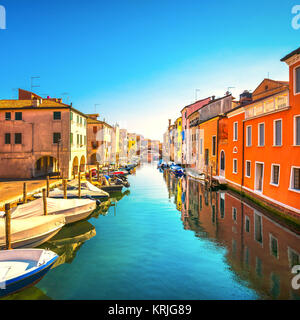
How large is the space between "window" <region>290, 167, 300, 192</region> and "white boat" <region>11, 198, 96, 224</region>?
13402mm

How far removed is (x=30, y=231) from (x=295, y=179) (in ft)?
49.2

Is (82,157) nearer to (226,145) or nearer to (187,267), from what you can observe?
(226,145)

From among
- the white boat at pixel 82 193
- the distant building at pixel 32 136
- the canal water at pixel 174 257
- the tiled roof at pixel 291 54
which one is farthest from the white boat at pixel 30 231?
the distant building at pixel 32 136

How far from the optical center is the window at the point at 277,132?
16.2 metres

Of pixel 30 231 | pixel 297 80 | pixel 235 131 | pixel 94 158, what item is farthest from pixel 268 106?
pixel 94 158

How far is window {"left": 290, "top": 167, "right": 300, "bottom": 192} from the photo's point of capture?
14156mm

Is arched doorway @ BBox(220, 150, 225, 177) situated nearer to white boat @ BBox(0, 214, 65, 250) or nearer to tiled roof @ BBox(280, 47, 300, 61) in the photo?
tiled roof @ BBox(280, 47, 300, 61)

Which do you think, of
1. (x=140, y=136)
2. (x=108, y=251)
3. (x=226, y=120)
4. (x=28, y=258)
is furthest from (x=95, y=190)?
(x=140, y=136)

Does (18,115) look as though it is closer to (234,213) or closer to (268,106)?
(234,213)

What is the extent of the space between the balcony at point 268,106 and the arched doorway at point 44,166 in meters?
26.3

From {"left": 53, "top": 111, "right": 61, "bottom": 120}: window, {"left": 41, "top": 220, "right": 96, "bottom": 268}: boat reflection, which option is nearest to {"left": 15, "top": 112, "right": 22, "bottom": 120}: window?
{"left": 53, "top": 111, "right": 61, "bottom": 120}: window

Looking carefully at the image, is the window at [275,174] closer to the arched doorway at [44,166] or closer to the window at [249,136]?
the window at [249,136]

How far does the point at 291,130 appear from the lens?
1462 cm

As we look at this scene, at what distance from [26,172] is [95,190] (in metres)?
12.5
